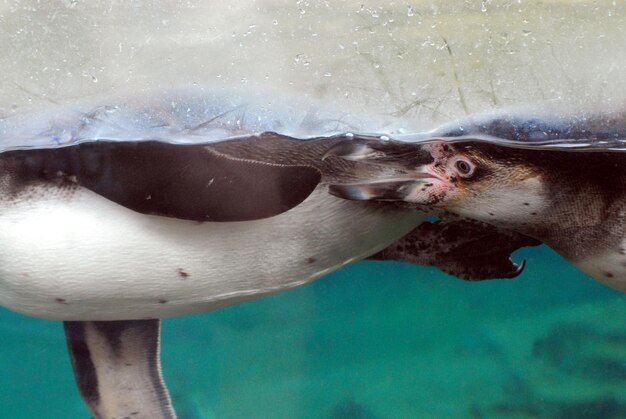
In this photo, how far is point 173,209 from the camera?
163 centimetres

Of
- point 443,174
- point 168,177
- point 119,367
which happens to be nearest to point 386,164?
point 443,174

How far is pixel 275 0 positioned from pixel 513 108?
1.89ft

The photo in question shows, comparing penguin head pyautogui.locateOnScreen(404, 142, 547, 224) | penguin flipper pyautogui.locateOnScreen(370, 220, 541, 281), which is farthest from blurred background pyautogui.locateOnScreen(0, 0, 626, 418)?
penguin flipper pyautogui.locateOnScreen(370, 220, 541, 281)

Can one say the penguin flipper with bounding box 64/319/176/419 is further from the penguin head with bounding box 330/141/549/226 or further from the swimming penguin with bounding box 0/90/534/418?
the penguin head with bounding box 330/141/549/226

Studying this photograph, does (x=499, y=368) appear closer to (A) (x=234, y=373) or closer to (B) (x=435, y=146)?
(A) (x=234, y=373)

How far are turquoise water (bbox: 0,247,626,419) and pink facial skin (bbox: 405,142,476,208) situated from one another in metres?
1.36

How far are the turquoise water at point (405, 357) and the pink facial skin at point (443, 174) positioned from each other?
1.36m

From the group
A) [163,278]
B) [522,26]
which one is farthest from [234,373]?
[522,26]

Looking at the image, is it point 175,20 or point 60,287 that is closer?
point 175,20

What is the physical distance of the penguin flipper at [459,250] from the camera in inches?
79.7

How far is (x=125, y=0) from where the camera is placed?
1487mm

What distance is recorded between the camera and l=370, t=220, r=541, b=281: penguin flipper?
79.7 inches

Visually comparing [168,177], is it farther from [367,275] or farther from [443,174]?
[367,275]

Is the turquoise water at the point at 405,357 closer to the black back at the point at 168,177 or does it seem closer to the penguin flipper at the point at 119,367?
the penguin flipper at the point at 119,367
